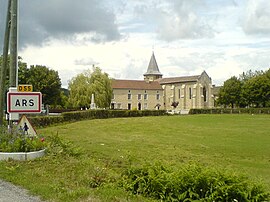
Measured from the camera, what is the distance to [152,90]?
4601 inches

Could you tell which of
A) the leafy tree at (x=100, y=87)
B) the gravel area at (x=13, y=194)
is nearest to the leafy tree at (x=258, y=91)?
the leafy tree at (x=100, y=87)

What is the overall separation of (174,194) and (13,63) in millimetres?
8193

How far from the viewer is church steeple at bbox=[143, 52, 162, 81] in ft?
424

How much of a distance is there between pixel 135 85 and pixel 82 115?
68668mm

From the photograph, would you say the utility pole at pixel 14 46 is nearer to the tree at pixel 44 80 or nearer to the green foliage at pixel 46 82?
the tree at pixel 44 80

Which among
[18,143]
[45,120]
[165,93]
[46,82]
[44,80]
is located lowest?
[45,120]

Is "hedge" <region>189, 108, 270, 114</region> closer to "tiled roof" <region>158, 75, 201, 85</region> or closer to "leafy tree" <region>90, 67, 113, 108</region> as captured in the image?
"leafy tree" <region>90, 67, 113, 108</region>

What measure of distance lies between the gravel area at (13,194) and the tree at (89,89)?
5952 cm

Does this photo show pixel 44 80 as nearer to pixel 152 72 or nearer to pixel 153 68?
pixel 152 72

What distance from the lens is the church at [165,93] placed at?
110750 mm

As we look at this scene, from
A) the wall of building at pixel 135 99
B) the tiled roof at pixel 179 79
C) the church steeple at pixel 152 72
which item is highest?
the church steeple at pixel 152 72

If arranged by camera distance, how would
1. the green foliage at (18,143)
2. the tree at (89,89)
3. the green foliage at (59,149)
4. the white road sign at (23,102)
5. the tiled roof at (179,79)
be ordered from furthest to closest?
the tiled roof at (179,79), the tree at (89,89), the green foliage at (59,149), the white road sign at (23,102), the green foliage at (18,143)

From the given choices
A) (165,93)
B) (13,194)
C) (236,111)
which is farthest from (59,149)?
(165,93)

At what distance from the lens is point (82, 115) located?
152ft
